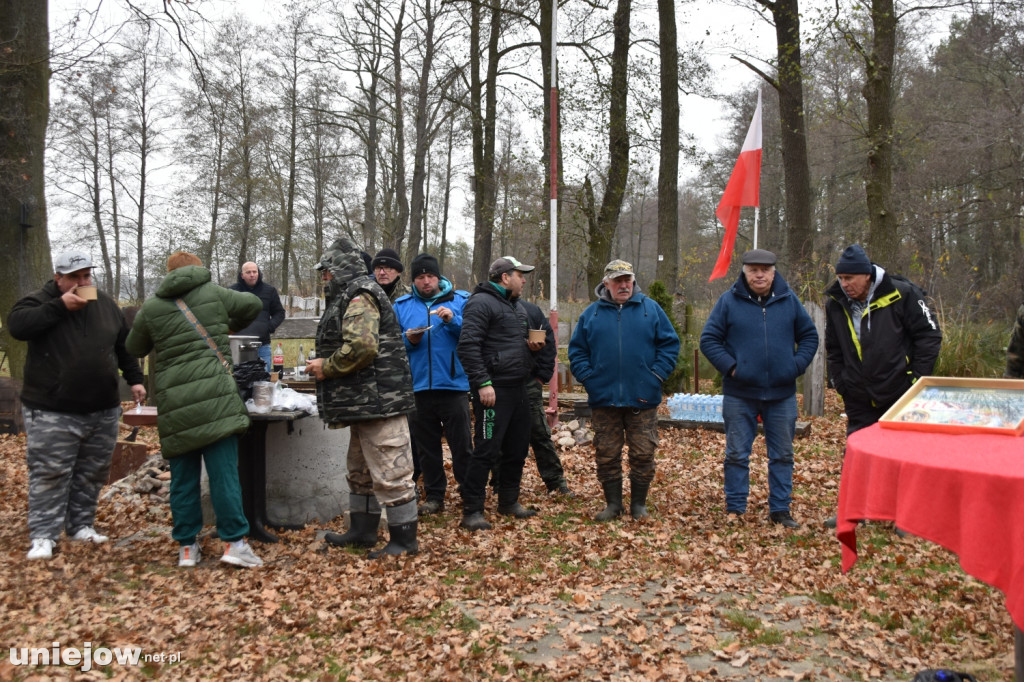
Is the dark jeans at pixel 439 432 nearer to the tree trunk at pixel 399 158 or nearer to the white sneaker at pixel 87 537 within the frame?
Answer: the white sneaker at pixel 87 537

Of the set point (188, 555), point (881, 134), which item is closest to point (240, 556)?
point (188, 555)

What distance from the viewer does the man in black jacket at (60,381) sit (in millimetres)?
5570

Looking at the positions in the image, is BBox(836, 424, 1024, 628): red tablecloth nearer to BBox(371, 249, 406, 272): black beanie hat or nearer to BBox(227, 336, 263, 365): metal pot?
BBox(371, 249, 406, 272): black beanie hat

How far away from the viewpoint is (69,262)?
557 centimetres

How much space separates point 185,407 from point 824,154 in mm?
28200

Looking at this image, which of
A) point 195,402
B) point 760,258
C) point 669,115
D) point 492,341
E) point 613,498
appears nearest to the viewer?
point 195,402

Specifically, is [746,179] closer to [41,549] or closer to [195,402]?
[195,402]

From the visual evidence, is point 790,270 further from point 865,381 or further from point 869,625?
point 869,625

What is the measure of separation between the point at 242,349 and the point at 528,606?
2.86m

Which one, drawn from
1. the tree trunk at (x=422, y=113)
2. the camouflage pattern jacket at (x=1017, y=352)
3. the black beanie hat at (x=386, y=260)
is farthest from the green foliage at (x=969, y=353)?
the tree trunk at (x=422, y=113)

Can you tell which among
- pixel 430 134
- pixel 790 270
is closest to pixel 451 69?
pixel 430 134

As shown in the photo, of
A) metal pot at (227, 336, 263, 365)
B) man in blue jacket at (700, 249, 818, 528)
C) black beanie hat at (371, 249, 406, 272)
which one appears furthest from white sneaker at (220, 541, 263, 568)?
man in blue jacket at (700, 249, 818, 528)

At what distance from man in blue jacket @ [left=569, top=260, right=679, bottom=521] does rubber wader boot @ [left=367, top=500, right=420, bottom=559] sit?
1770 millimetres

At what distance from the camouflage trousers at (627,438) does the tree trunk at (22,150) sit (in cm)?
743
